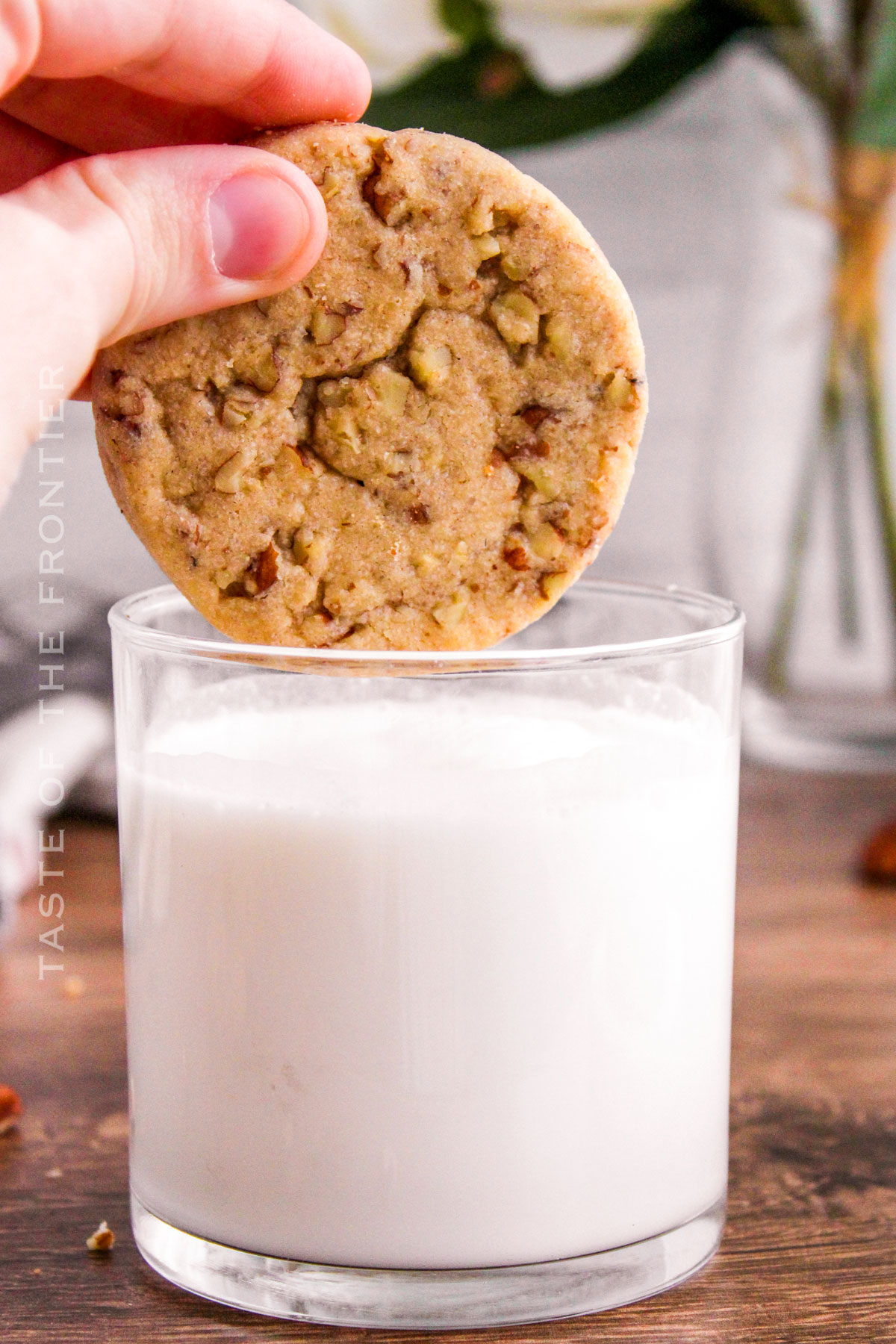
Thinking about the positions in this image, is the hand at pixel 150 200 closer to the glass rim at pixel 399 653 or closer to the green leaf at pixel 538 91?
the glass rim at pixel 399 653

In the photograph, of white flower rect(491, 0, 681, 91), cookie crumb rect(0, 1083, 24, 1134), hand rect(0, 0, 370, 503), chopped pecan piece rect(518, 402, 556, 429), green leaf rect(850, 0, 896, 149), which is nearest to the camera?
hand rect(0, 0, 370, 503)

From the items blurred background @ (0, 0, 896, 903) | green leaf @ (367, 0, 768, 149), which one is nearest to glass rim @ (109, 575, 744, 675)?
blurred background @ (0, 0, 896, 903)

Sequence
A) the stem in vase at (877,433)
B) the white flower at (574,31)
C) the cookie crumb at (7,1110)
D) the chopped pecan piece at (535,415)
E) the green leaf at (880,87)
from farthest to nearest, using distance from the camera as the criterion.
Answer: the white flower at (574,31) < the stem in vase at (877,433) < the green leaf at (880,87) < the cookie crumb at (7,1110) < the chopped pecan piece at (535,415)

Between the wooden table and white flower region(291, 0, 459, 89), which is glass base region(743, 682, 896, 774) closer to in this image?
the wooden table

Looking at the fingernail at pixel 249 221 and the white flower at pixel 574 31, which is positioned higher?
the white flower at pixel 574 31

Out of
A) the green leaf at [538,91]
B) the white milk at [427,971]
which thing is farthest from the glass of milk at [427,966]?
the green leaf at [538,91]

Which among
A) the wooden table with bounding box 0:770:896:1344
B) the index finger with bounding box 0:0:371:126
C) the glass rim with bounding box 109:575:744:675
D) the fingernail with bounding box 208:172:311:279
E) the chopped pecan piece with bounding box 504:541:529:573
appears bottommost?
the wooden table with bounding box 0:770:896:1344

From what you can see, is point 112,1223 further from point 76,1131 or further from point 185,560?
point 185,560

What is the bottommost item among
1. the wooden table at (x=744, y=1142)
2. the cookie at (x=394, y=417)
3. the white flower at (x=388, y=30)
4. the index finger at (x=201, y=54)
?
the wooden table at (x=744, y=1142)
